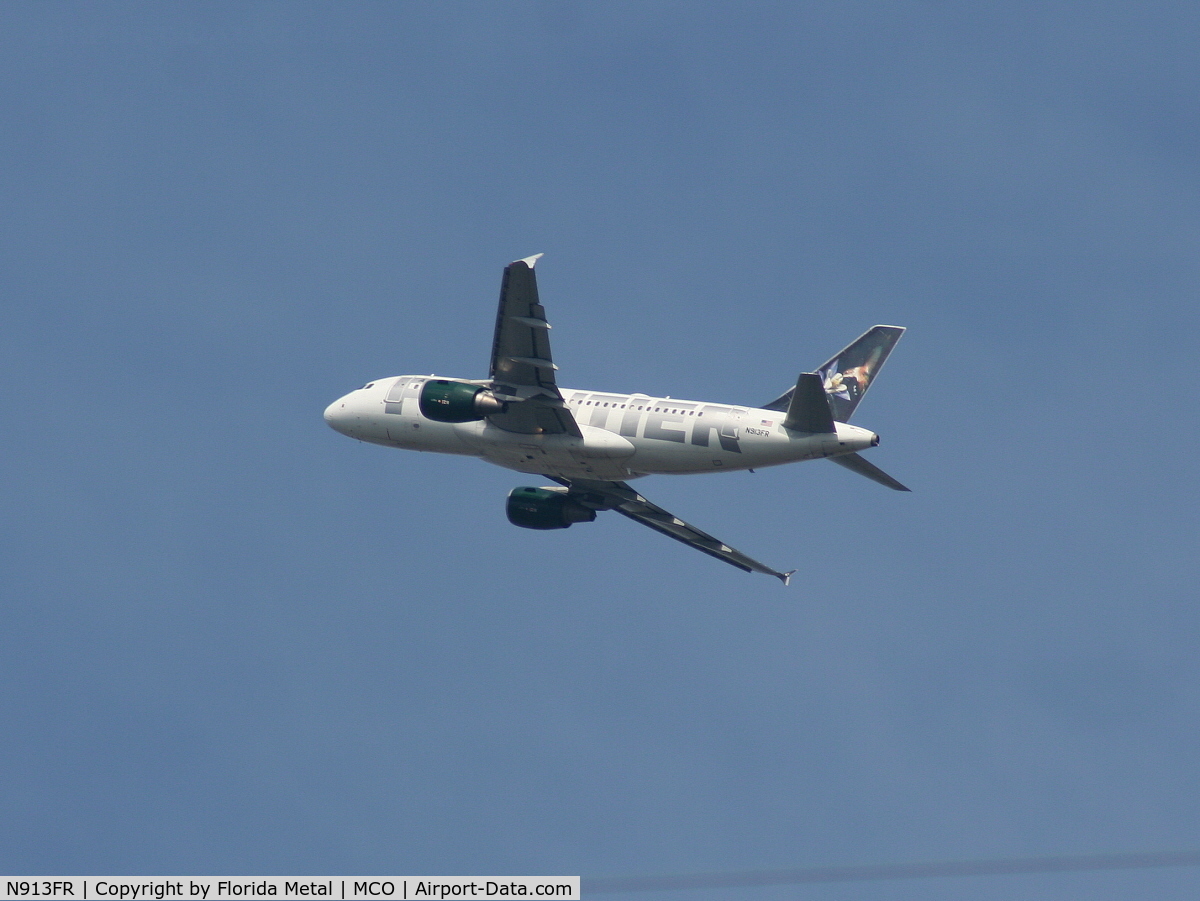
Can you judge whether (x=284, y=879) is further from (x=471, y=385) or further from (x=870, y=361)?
(x=870, y=361)

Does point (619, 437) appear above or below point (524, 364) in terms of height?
below

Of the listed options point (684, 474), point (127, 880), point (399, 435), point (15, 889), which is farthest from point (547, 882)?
point (399, 435)

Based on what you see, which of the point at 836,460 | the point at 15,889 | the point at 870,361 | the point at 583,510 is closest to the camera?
the point at 15,889

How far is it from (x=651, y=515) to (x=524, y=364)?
11.2 meters

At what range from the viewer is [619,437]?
48.2 meters

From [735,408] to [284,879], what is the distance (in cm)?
2151

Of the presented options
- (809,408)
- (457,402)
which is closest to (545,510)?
(457,402)

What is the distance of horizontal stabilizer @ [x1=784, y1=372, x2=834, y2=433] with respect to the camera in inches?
1732

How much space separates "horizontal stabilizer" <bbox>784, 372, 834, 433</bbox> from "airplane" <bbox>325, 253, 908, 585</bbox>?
4cm

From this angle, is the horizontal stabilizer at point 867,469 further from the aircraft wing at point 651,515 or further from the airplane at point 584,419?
the aircraft wing at point 651,515

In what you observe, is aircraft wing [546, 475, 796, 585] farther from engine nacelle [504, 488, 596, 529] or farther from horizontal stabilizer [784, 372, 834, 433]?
horizontal stabilizer [784, 372, 834, 433]

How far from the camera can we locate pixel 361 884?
31734 mm

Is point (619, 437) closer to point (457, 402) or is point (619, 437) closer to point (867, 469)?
point (457, 402)

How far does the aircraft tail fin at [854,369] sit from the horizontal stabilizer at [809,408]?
17.5 feet
